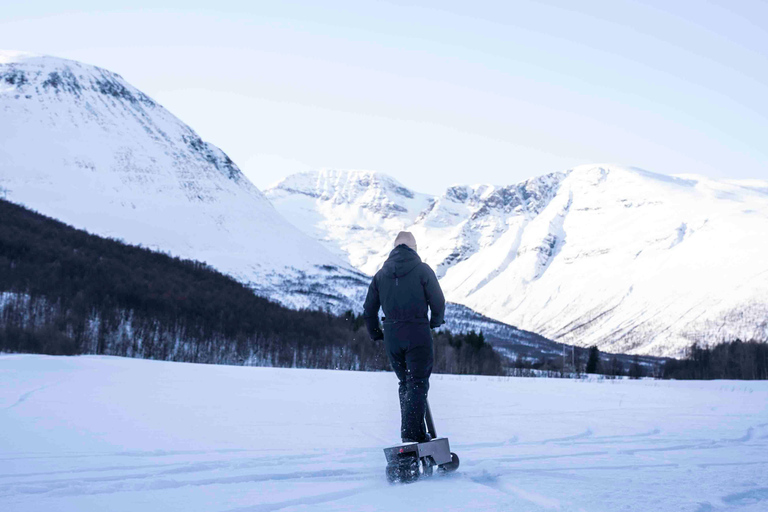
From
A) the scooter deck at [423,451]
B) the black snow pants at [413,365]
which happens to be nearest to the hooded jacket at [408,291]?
the black snow pants at [413,365]

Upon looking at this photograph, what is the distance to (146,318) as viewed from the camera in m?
108

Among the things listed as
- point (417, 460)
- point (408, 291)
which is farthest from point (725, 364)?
point (417, 460)

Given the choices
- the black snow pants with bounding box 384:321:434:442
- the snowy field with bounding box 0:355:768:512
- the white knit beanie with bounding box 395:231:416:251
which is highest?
the white knit beanie with bounding box 395:231:416:251

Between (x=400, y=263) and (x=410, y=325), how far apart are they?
72 centimetres

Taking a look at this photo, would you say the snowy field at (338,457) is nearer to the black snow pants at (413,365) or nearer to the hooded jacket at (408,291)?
the black snow pants at (413,365)

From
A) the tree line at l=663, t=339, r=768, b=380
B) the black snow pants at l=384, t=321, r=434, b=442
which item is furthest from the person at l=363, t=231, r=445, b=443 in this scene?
the tree line at l=663, t=339, r=768, b=380

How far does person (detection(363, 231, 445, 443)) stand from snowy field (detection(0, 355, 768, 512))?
759 mm

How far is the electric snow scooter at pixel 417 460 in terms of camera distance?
6707mm

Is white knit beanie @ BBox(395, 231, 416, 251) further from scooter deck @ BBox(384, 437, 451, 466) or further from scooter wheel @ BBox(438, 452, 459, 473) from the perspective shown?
scooter wheel @ BBox(438, 452, 459, 473)

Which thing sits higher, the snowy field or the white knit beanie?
the white knit beanie

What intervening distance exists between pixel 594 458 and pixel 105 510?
18.2 feet

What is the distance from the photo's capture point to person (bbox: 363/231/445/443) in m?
7.49

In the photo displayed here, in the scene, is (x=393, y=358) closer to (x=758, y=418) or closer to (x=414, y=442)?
(x=414, y=442)

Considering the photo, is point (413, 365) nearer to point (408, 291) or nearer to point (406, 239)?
point (408, 291)
